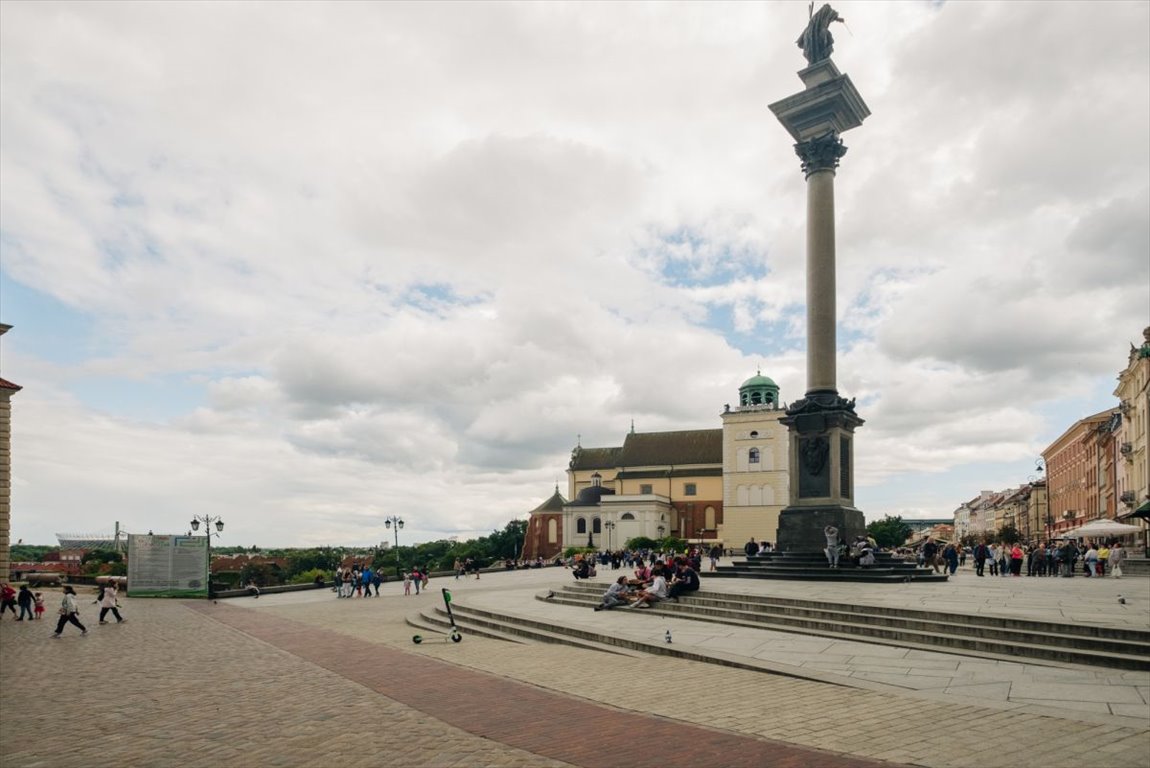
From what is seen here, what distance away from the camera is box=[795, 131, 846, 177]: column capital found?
2973 cm

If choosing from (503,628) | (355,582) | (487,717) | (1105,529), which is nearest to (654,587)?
(503,628)

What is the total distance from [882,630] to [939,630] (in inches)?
37.9

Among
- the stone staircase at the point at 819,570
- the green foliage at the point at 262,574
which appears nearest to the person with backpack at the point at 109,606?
the stone staircase at the point at 819,570

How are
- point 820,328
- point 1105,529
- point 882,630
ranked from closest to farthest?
point 882,630
point 820,328
point 1105,529

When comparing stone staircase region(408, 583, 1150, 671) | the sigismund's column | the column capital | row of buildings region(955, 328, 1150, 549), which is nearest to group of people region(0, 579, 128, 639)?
stone staircase region(408, 583, 1150, 671)

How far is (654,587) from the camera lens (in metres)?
21.4

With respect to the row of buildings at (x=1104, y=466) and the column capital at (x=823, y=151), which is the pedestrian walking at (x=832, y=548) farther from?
the row of buildings at (x=1104, y=466)

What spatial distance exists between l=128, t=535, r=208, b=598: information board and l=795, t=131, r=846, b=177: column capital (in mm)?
29561

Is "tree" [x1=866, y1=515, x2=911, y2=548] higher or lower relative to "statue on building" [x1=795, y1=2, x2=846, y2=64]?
lower

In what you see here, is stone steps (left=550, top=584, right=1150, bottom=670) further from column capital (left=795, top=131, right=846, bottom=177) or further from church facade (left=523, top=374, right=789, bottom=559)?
church facade (left=523, top=374, right=789, bottom=559)

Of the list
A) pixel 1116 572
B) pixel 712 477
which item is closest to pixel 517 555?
pixel 712 477

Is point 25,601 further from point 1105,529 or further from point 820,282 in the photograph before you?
point 1105,529

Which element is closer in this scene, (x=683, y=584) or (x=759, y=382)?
(x=683, y=584)

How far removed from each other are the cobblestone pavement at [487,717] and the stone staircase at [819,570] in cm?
1137
